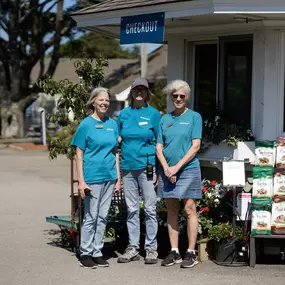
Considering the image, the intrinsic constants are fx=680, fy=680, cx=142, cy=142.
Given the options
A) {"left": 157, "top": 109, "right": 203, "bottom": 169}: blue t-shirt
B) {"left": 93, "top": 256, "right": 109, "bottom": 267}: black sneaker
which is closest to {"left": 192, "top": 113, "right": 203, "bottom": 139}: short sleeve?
{"left": 157, "top": 109, "right": 203, "bottom": 169}: blue t-shirt

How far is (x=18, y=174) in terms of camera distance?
17.7 metres

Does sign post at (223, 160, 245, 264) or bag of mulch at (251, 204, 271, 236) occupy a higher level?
sign post at (223, 160, 245, 264)

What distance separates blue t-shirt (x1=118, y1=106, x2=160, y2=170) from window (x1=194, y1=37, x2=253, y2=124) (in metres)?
1.81

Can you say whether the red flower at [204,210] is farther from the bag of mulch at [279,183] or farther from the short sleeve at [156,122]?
the short sleeve at [156,122]

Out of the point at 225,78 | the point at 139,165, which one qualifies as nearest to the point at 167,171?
the point at 139,165

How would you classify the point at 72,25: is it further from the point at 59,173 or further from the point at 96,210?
the point at 96,210

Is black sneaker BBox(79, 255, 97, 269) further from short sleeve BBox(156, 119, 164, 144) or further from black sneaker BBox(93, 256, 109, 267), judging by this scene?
short sleeve BBox(156, 119, 164, 144)

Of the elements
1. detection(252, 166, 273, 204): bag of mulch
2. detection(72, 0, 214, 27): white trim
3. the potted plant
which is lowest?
the potted plant

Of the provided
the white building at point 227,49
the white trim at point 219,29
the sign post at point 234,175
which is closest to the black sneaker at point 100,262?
the sign post at point 234,175

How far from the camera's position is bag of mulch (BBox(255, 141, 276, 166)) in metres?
7.49

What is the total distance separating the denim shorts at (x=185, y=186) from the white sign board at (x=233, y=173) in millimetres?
319

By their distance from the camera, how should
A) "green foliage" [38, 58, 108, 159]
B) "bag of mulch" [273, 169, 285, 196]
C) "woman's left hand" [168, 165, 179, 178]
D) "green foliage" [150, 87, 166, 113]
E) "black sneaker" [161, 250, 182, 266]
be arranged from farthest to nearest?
"green foliage" [150, 87, 166, 113] → "green foliage" [38, 58, 108, 159] → "bag of mulch" [273, 169, 285, 196] → "black sneaker" [161, 250, 182, 266] → "woman's left hand" [168, 165, 179, 178]

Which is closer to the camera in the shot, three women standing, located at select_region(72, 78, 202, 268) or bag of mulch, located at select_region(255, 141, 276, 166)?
three women standing, located at select_region(72, 78, 202, 268)

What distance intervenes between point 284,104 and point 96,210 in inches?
112
